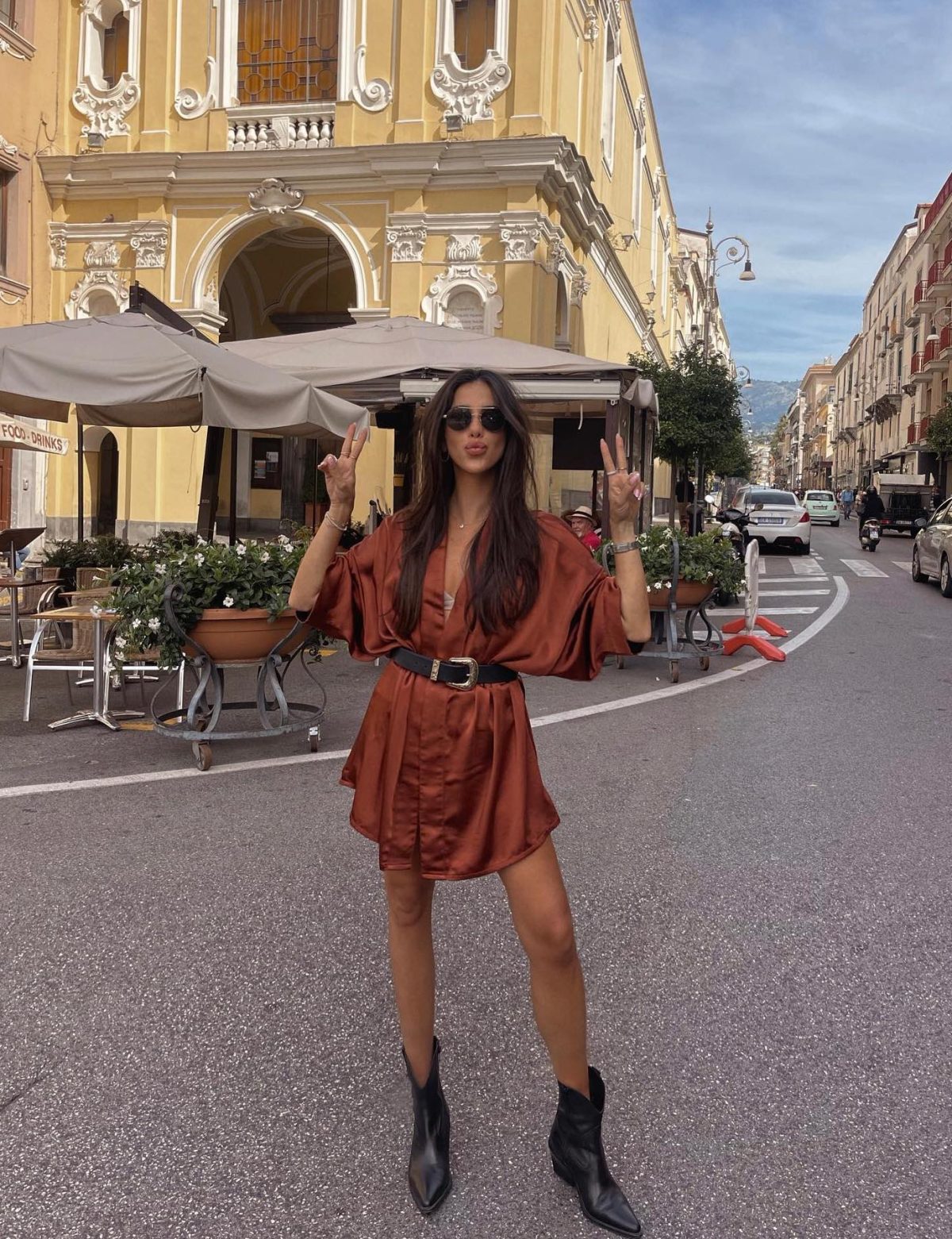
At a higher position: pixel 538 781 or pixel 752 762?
pixel 538 781

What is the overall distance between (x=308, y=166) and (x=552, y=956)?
1905 centimetres

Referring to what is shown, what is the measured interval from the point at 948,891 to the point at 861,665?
19.4 feet

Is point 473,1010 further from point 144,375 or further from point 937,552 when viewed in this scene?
point 937,552

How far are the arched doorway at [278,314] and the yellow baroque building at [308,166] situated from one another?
3.44m

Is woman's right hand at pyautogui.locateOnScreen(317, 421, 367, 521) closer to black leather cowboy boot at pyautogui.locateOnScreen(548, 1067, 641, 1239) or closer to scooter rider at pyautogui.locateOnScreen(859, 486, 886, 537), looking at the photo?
black leather cowboy boot at pyautogui.locateOnScreen(548, 1067, 641, 1239)

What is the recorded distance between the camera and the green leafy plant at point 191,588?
5.84 metres

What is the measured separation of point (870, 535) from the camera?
1137 inches

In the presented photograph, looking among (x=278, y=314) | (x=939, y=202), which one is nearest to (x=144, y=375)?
(x=278, y=314)

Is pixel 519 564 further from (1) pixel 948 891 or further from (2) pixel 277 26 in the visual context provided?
(2) pixel 277 26

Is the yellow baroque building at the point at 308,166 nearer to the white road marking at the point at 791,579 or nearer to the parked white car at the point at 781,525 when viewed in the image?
the white road marking at the point at 791,579

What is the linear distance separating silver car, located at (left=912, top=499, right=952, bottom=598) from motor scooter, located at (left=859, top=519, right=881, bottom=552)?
31.7 feet

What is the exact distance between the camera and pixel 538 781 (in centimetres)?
238

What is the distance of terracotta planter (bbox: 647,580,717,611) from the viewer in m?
8.91

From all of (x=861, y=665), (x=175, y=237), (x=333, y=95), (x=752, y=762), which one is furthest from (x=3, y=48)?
(x=752, y=762)
